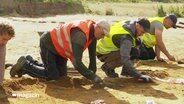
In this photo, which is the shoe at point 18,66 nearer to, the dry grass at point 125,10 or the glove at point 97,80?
the glove at point 97,80

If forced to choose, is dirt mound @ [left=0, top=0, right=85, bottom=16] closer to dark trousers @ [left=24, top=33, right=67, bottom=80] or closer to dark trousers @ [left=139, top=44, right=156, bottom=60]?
dark trousers @ [left=139, top=44, right=156, bottom=60]

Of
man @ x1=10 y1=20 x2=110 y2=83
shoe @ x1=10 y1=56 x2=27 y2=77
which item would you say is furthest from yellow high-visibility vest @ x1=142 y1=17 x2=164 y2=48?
shoe @ x1=10 y1=56 x2=27 y2=77

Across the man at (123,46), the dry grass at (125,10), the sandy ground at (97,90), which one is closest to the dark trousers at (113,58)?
the man at (123,46)

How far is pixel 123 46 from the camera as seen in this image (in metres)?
7.09

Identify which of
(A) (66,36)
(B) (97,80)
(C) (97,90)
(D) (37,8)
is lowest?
(D) (37,8)

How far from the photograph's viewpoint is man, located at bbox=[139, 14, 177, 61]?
30.3ft

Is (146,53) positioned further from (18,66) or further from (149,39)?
(18,66)

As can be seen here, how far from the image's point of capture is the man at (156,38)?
9.23 m

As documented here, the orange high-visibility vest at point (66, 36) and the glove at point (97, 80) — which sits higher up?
the orange high-visibility vest at point (66, 36)

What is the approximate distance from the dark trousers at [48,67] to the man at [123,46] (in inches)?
35.9

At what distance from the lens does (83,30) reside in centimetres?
649

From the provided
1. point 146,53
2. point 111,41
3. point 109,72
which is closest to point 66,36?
point 111,41

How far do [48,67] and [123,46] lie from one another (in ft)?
3.98

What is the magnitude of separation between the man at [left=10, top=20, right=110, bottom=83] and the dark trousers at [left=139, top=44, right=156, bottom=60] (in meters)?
2.76
